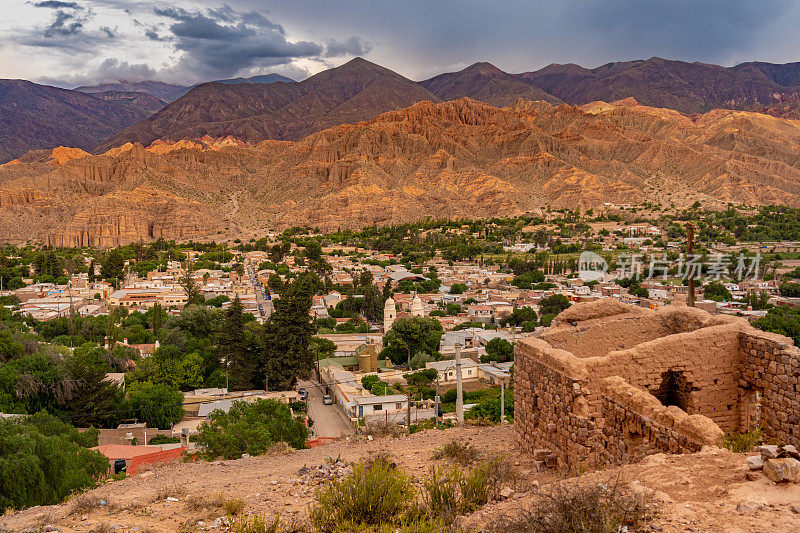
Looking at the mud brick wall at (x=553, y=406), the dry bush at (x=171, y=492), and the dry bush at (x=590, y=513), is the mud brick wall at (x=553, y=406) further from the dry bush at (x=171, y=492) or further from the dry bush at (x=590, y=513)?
the dry bush at (x=171, y=492)

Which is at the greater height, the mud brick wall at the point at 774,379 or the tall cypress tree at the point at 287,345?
the mud brick wall at the point at 774,379

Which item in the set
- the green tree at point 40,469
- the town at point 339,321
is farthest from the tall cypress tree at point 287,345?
the green tree at point 40,469

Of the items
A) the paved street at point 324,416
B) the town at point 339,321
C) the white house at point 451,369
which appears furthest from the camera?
the white house at point 451,369

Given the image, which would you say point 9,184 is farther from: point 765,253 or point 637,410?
point 637,410

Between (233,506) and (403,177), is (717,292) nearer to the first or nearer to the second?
(233,506)

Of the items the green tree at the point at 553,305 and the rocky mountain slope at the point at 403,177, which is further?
the rocky mountain slope at the point at 403,177

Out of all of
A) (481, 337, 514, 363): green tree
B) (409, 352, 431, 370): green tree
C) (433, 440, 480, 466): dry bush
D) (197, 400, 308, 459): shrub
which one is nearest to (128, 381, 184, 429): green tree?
(197, 400, 308, 459): shrub

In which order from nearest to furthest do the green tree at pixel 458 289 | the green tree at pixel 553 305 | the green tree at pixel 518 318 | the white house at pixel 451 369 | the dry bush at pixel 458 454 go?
the dry bush at pixel 458 454
the white house at pixel 451 369
the green tree at pixel 518 318
the green tree at pixel 553 305
the green tree at pixel 458 289
